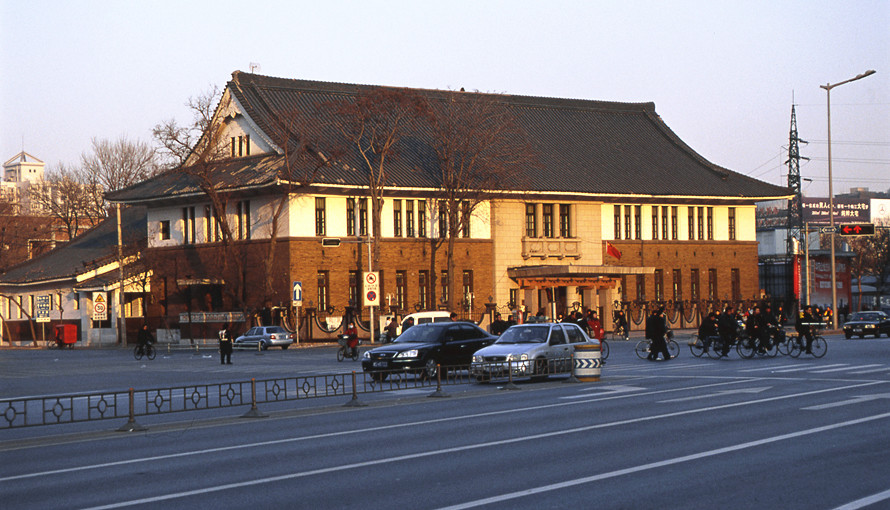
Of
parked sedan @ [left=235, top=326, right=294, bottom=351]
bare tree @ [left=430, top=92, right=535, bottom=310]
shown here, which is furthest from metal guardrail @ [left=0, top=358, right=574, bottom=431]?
bare tree @ [left=430, top=92, right=535, bottom=310]

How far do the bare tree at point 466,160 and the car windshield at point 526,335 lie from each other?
3568 centimetres

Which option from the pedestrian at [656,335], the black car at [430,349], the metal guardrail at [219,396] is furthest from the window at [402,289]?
the metal guardrail at [219,396]

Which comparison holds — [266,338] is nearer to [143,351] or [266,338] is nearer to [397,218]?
[143,351]

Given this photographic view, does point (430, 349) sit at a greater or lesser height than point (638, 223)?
lesser

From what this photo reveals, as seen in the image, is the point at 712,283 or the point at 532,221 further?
the point at 712,283

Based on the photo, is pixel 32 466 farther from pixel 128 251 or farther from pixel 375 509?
pixel 128 251

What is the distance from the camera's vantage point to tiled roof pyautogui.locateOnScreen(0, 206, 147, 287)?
72.0 metres

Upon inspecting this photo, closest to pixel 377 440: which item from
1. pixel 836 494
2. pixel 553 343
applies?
pixel 836 494

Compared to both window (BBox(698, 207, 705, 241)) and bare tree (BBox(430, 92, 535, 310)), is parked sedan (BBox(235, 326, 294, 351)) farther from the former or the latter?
window (BBox(698, 207, 705, 241))

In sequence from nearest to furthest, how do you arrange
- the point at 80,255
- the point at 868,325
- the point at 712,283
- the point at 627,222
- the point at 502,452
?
the point at 502,452 → the point at 868,325 → the point at 627,222 → the point at 80,255 → the point at 712,283

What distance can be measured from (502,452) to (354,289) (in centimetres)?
4979

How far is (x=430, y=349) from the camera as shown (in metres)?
30.4

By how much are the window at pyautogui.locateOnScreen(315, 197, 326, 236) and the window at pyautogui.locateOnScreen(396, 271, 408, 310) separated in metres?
5.29

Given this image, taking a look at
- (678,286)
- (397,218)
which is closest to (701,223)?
(678,286)
